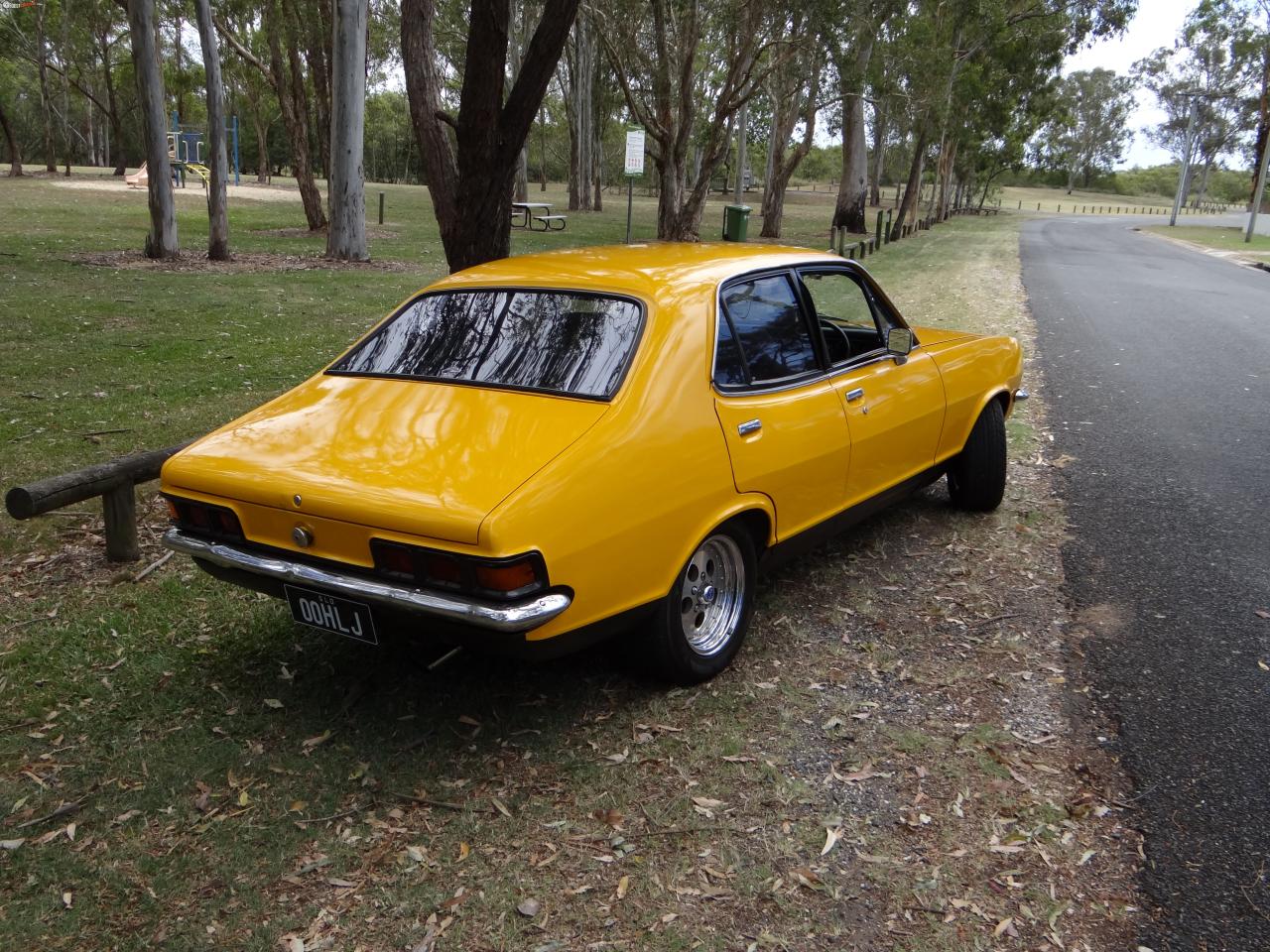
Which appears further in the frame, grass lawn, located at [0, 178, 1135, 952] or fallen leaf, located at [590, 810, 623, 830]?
fallen leaf, located at [590, 810, 623, 830]

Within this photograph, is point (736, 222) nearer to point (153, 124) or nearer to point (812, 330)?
point (153, 124)

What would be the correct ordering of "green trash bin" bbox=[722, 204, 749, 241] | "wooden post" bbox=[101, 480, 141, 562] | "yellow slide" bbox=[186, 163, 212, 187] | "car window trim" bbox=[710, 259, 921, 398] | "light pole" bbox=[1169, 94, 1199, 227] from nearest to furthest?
"car window trim" bbox=[710, 259, 921, 398] < "wooden post" bbox=[101, 480, 141, 562] < "green trash bin" bbox=[722, 204, 749, 241] < "yellow slide" bbox=[186, 163, 212, 187] < "light pole" bbox=[1169, 94, 1199, 227]

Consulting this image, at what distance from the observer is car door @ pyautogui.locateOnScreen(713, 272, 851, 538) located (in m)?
3.93

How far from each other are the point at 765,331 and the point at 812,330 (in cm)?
35

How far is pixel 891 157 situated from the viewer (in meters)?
82.4

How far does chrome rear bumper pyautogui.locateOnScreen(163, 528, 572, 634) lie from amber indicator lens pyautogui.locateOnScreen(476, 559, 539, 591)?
54 millimetres

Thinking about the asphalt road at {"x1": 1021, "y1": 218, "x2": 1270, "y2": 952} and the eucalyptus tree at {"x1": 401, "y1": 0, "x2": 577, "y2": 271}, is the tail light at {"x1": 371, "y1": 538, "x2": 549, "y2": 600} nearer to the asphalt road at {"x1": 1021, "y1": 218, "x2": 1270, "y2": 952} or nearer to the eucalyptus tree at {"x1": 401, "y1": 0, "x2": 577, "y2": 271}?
the asphalt road at {"x1": 1021, "y1": 218, "x2": 1270, "y2": 952}

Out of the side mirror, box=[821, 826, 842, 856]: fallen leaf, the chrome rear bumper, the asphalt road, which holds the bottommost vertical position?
box=[821, 826, 842, 856]: fallen leaf

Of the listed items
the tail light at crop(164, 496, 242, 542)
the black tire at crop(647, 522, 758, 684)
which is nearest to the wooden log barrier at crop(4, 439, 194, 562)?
the tail light at crop(164, 496, 242, 542)

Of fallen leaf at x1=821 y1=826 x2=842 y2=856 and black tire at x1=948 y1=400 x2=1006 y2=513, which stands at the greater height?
black tire at x1=948 y1=400 x2=1006 y2=513

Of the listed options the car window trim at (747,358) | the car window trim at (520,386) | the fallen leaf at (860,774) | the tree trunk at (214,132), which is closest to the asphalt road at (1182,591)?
the fallen leaf at (860,774)

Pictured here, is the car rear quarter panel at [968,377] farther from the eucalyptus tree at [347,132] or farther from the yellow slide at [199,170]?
the yellow slide at [199,170]

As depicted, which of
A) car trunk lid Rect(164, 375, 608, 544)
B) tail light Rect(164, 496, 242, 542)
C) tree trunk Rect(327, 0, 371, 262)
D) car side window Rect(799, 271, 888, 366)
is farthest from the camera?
tree trunk Rect(327, 0, 371, 262)

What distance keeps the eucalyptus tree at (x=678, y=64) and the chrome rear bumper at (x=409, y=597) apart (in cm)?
1692
